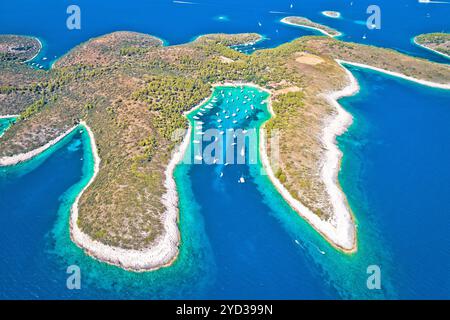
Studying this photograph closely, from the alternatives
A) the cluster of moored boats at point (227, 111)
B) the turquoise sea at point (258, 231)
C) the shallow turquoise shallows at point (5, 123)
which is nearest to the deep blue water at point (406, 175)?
A: the turquoise sea at point (258, 231)

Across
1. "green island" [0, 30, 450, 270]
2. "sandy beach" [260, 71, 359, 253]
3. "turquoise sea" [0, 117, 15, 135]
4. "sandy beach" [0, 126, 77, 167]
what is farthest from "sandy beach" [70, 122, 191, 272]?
"turquoise sea" [0, 117, 15, 135]

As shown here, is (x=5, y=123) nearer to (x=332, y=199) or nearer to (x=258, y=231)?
(x=258, y=231)

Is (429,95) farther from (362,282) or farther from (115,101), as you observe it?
(115,101)

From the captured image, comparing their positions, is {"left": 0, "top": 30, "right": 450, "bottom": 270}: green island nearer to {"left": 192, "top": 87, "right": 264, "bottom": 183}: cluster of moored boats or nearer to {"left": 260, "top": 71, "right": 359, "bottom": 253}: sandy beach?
{"left": 260, "top": 71, "right": 359, "bottom": 253}: sandy beach

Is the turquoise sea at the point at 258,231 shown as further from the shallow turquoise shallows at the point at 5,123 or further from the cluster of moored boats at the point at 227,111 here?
the shallow turquoise shallows at the point at 5,123

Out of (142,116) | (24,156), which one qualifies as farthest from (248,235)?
(24,156)

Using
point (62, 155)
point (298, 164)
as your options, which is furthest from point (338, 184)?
point (62, 155)

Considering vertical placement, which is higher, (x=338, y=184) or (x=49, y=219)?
(x=338, y=184)
